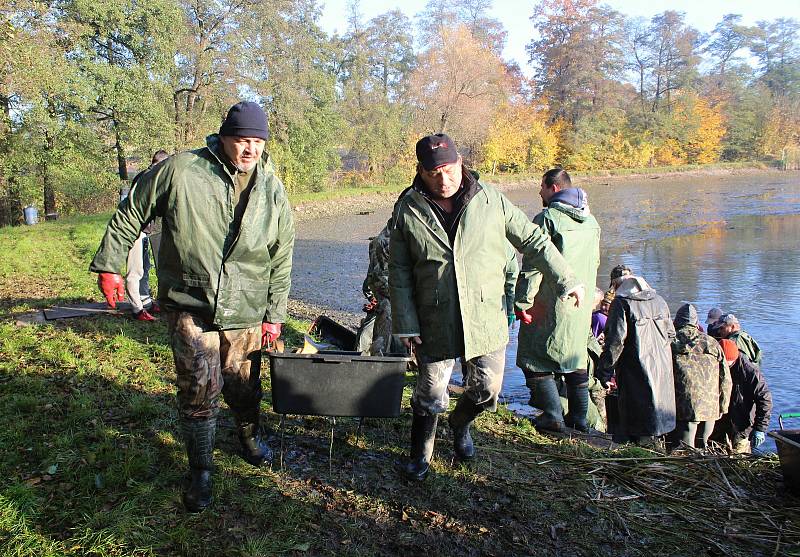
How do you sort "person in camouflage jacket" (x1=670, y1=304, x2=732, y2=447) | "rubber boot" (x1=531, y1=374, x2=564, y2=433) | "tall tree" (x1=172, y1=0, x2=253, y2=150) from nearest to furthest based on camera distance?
"rubber boot" (x1=531, y1=374, x2=564, y2=433) < "person in camouflage jacket" (x1=670, y1=304, x2=732, y2=447) < "tall tree" (x1=172, y1=0, x2=253, y2=150)

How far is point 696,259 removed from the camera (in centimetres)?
1573

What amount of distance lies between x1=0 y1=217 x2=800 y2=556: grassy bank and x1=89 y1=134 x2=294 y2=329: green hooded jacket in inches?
41.8

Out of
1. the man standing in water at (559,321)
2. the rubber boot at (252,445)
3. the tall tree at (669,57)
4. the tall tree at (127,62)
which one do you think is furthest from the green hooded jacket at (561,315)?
the tall tree at (669,57)

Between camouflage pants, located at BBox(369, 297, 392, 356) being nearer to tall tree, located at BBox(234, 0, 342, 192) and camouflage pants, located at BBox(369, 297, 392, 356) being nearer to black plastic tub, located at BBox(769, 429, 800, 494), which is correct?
black plastic tub, located at BBox(769, 429, 800, 494)

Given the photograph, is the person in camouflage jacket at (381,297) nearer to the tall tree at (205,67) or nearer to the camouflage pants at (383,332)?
the camouflage pants at (383,332)

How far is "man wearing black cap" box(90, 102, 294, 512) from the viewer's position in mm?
3232

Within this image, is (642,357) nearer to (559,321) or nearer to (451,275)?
(559,321)

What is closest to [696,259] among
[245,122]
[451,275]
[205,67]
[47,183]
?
[451,275]

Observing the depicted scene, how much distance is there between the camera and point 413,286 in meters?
3.68

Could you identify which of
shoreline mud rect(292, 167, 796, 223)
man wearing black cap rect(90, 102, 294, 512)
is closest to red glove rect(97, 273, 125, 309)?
man wearing black cap rect(90, 102, 294, 512)

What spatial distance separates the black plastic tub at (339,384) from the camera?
373 cm

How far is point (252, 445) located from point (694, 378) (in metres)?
3.66

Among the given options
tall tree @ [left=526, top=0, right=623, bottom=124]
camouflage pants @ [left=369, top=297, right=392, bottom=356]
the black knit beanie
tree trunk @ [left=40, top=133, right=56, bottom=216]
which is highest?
tall tree @ [left=526, top=0, right=623, bottom=124]

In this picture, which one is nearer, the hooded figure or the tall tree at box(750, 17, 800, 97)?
the hooded figure
